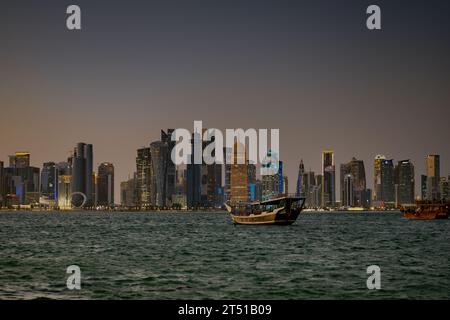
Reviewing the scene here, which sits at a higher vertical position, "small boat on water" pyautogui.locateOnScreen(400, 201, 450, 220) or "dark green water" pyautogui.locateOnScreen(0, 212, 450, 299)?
"dark green water" pyautogui.locateOnScreen(0, 212, 450, 299)

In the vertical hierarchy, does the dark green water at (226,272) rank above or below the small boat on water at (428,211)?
above

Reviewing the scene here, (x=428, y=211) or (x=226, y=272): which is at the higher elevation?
(x=226, y=272)

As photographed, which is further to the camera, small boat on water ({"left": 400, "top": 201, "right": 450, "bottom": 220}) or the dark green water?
small boat on water ({"left": 400, "top": 201, "right": 450, "bottom": 220})

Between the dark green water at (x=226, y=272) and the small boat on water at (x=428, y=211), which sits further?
the small boat on water at (x=428, y=211)

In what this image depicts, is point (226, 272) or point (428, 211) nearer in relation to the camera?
point (226, 272)

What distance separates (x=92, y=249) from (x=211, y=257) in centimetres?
1636

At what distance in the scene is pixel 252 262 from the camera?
4916 cm

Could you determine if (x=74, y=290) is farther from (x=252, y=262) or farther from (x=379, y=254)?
(x=379, y=254)
